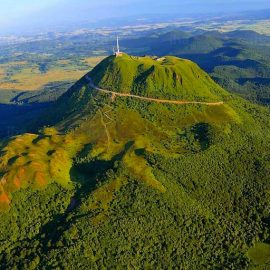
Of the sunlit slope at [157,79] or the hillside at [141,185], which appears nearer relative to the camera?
the hillside at [141,185]

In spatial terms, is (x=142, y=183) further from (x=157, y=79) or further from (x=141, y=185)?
(x=157, y=79)

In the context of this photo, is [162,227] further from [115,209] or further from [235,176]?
[235,176]

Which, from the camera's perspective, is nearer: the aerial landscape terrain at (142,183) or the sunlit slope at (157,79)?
the aerial landscape terrain at (142,183)

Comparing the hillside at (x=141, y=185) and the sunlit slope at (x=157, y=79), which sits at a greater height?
the sunlit slope at (x=157, y=79)

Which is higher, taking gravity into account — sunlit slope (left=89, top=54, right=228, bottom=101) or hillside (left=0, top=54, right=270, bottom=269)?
sunlit slope (left=89, top=54, right=228, bottom=101)

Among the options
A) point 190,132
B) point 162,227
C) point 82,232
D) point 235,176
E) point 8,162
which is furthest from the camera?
point 190,132

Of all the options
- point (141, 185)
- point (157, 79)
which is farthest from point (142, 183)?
point (157, 79)

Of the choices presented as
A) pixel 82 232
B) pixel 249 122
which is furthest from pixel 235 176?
pixel 82 232

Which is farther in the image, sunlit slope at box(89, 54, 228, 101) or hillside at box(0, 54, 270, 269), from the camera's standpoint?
sunlit slope at box(89, 54, 228, 101)
